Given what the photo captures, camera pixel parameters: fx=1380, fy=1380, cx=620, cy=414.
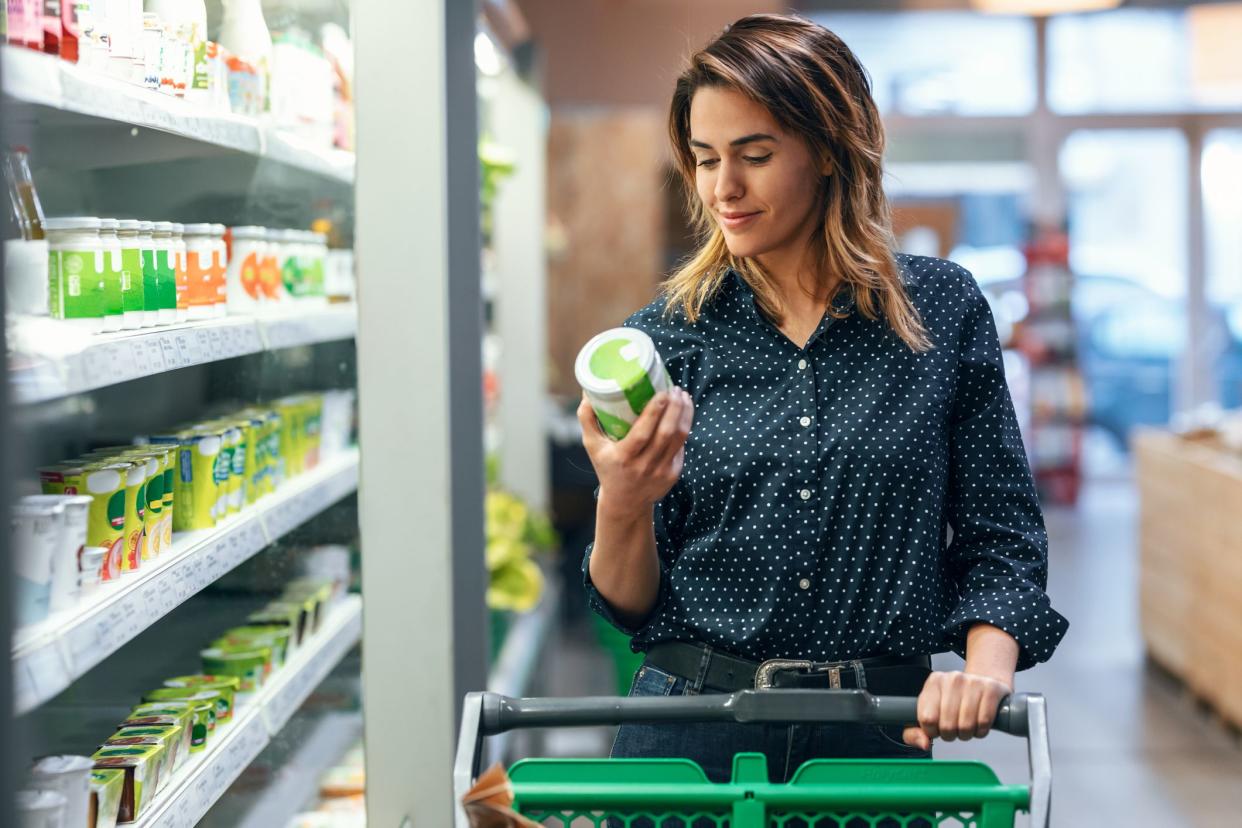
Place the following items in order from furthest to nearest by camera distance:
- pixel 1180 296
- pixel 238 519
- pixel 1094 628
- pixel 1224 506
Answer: pixel 1180 296
pixel 1094 628
pixel 1224 506
pixel 238 519

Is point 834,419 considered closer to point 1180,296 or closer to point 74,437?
point 74,437

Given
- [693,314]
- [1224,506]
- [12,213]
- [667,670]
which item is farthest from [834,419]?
[1224,506]

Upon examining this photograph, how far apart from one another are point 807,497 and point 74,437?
1.16m

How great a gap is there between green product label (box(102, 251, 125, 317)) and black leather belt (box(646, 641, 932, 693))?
84 cm

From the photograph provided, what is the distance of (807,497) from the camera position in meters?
1.59

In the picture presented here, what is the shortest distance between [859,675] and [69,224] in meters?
1.11

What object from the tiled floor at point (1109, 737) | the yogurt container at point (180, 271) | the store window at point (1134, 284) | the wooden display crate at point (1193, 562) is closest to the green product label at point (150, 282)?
the yogurt container at point (180, 271)

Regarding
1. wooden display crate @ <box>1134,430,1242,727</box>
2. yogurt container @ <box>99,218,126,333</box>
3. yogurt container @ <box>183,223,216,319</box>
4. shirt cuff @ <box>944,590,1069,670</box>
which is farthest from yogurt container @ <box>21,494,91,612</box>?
wooden display crate @ <box>1134,430,1242,727</box>

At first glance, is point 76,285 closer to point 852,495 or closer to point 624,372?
point 624,372

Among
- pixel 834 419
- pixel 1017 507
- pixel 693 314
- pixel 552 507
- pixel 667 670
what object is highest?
pixel 693 314

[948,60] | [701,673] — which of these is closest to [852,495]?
[701,673]

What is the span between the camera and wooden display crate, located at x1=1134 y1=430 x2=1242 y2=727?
488 cm

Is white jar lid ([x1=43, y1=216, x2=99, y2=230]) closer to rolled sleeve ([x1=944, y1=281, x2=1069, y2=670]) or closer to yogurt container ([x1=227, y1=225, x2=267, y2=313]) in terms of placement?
yogurt container ([x1=227, y1=225, x2=267, y2=313])

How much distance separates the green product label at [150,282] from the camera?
197 cm
